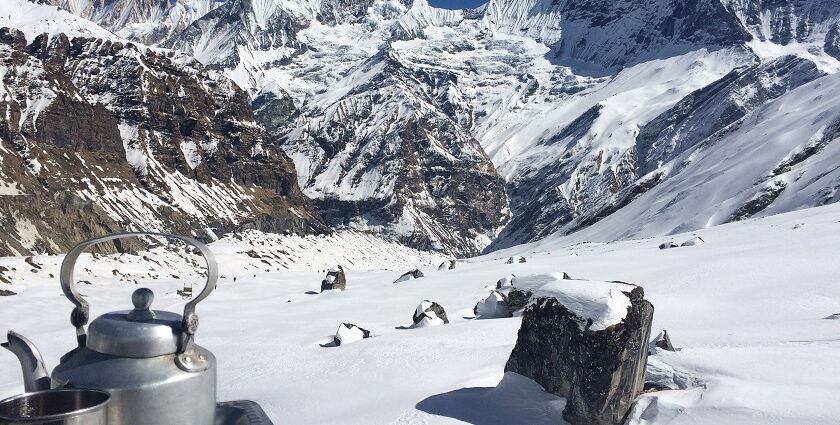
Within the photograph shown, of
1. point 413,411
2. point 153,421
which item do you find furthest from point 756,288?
point 153,421

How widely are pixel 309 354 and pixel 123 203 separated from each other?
8832 centimetres

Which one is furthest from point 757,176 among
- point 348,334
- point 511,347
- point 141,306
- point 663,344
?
point 141,306

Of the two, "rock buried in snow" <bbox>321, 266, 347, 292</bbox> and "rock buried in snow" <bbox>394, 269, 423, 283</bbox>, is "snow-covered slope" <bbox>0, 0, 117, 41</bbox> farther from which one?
"rock buried in snow" <bbox>394, 269, 423, 283</bbox>

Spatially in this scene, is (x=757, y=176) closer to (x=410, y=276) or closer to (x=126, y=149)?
(x=410, y=276)

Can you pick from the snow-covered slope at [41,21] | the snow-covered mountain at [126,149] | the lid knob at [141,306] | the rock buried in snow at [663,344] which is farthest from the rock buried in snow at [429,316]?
the snow-covered slope at [41,21]

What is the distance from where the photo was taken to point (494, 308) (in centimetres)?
1309

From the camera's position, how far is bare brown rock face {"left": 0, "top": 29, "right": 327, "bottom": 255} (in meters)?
70.9

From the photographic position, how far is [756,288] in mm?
11688

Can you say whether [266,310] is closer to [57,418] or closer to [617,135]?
[57,418]

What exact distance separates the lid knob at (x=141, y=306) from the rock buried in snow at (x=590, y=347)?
4.15 meters

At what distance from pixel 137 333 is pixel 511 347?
648 centimetres

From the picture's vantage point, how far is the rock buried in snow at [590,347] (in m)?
6.08

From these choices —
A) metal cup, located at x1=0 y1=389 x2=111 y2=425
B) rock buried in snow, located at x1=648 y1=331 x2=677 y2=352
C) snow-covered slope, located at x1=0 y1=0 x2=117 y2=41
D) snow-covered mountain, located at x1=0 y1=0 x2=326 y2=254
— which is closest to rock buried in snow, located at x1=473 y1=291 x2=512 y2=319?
rock buried in snow, located at x1=648 y1=331 x2=677 y2=352

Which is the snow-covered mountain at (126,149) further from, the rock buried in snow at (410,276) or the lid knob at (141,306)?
the lid knob at (141,306)
